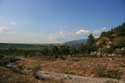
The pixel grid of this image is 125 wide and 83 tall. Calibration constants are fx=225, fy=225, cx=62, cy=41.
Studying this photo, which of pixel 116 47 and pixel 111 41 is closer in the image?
pixel 116 47

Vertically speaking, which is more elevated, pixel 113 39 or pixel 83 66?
pixel 113 39

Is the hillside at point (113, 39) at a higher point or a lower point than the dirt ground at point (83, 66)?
higher

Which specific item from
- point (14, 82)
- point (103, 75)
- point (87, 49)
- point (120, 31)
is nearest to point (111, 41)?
point (120, 31)

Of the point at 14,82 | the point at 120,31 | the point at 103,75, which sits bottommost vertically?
the point at 103,75

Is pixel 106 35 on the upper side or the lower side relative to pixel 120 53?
upper

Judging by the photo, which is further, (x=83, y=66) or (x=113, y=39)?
(x=113, y=39)

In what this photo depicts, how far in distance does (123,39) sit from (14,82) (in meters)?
90.0

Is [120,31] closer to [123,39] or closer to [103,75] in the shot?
[123,39]

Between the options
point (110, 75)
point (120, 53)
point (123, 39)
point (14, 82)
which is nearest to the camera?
point (14, 82)

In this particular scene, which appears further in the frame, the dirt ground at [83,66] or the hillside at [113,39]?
the hillside at [113,39]

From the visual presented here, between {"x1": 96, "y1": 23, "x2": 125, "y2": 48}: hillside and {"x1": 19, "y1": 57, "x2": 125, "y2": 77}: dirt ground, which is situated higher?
{"x1": 96, "y1": 23, "x2": 125, "y2": 48}: hillside

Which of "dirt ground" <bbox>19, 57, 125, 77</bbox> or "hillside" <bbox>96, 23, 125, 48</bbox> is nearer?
"dirt ground" <bbox>19, 57, 125, 77</bbox>

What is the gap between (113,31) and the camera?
112 metres

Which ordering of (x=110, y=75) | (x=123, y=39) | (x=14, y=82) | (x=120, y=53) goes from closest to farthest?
(x=14, y=82) → (x=110, y=75) → (x=120, y=53) → (x=123, y=39)
